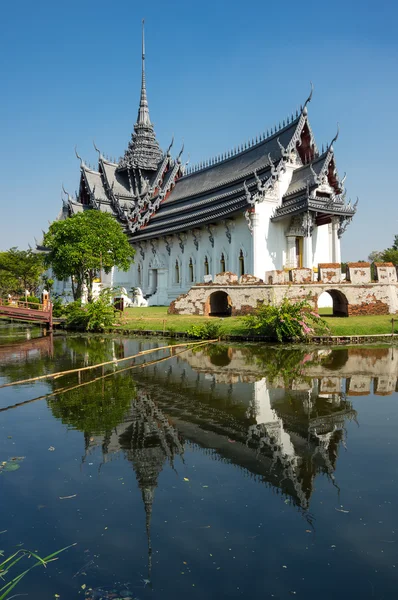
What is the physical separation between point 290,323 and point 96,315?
889 centimetres

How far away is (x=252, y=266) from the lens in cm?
2461

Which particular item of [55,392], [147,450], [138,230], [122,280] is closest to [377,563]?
[147,450]

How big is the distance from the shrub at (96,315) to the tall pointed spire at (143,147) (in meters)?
22.8

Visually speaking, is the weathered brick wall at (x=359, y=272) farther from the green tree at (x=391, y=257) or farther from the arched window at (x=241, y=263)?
the green tree at (x=391, y=257)

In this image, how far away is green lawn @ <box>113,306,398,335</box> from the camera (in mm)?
15062

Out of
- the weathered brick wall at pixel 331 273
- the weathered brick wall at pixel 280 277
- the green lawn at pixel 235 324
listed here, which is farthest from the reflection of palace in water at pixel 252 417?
the weathered brick wall at pixel 280 277

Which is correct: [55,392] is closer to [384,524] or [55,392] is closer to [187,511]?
[187,511]

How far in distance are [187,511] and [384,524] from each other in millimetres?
1646

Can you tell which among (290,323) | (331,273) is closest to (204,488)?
(290,323)

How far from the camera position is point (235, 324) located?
1712 cm

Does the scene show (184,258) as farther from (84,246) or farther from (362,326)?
(362,326)

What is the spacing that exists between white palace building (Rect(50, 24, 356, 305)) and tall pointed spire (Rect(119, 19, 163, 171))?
0.36 meters

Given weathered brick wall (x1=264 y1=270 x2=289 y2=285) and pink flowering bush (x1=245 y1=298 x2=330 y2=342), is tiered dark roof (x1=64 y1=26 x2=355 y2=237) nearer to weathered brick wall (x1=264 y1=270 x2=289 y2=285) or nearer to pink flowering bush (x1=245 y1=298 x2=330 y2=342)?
weathered brick wall (x1=264 y1=270 x2=289 y2=285)

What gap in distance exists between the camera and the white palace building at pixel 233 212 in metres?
24.3
